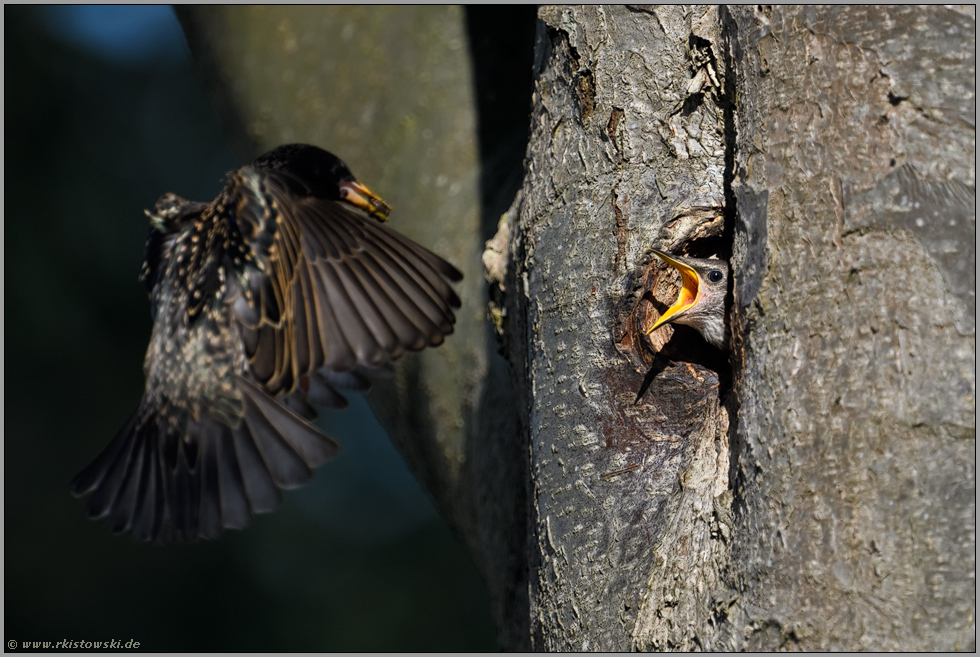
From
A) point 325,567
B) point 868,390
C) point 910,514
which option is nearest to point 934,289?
point 868,390

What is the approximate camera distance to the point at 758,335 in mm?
1473

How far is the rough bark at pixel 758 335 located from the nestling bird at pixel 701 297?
2.0 inches

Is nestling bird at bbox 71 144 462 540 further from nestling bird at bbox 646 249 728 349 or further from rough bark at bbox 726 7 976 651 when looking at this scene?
rough bark at bbox 726 7 976 651

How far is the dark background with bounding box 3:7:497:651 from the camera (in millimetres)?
6375

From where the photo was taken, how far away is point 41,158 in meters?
6.98

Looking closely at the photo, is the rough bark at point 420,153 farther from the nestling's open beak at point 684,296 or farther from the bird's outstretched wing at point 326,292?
Result: the nestling's open beak at point 684,296

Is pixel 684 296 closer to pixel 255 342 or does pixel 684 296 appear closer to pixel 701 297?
pixel 701 297

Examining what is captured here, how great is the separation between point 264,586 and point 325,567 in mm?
650

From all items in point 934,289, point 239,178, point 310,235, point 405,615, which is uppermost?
point 239,178

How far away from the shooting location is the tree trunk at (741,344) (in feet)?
4.23

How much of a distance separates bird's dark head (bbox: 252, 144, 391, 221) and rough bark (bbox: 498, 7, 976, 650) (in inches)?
39.0

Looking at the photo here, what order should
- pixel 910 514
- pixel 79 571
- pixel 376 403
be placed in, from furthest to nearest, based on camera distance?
pixel 79 571 → pixel 376 403 → pixel 910 514

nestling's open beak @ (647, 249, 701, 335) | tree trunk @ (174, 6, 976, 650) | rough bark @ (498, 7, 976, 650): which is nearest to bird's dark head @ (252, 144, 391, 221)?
tree trunk @ (174, 6, 976, 650)

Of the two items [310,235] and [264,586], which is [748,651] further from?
[264,586]
